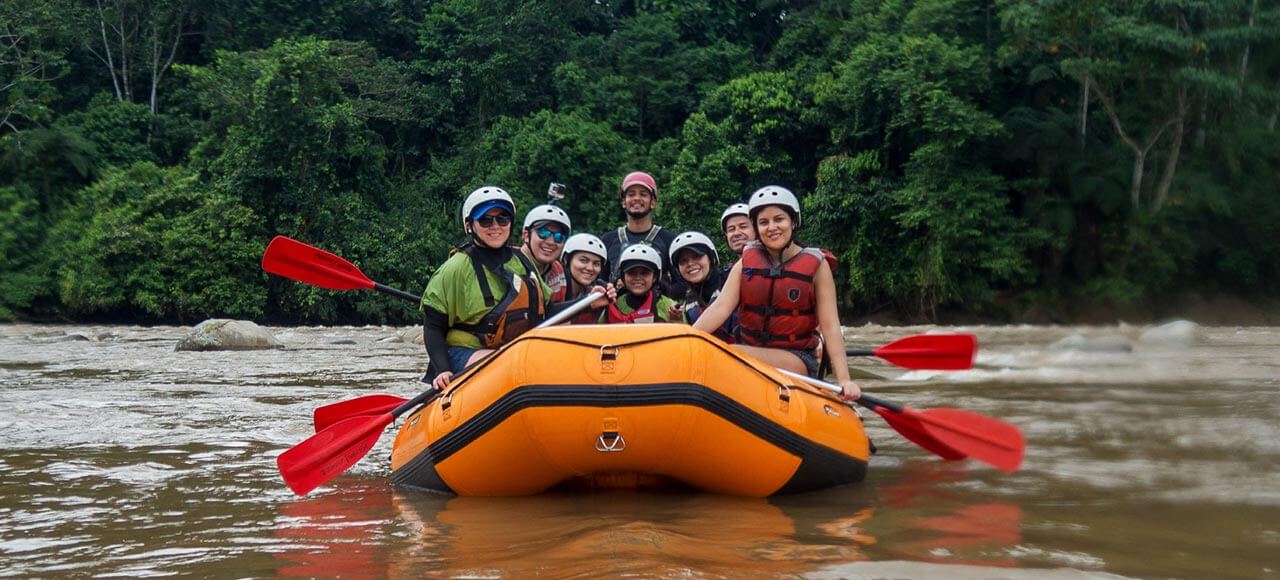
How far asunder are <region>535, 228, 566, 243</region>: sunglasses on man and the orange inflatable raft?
1399 mm

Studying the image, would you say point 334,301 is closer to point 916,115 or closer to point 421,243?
point 421,243

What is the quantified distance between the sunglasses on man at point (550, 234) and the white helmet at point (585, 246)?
5.6 inches

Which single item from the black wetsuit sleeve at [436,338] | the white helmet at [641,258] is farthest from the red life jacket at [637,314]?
the black wetsuit sleeve at [436,338]

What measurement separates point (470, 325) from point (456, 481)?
0.86 meters

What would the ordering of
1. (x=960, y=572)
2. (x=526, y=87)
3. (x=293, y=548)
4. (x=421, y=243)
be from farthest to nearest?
(x=526, y=87)
(x=421, y=243)
(x=293, y=548)
(x=960, y=572)

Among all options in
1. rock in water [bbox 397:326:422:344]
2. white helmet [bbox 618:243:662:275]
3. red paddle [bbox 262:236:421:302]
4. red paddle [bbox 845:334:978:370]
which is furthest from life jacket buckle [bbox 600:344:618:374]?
rock in water [bbox 397:326:422:344]

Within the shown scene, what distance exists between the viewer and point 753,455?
377 cm

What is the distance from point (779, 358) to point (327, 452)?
1.74 meters

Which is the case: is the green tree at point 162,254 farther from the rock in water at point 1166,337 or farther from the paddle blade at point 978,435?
the paddle blade at point 978,435

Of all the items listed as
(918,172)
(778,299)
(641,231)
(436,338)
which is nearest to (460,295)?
(436,338)

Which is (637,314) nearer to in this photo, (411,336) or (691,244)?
(691,244)

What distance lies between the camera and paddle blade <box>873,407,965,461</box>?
457 centimetres

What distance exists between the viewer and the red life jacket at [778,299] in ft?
14.9

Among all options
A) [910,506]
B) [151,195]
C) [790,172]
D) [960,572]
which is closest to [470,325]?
[910,506]
